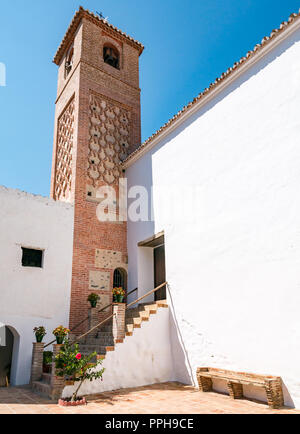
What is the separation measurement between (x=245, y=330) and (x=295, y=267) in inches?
62.2

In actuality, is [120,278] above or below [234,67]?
below

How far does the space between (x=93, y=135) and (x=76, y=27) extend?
4628 millimetres

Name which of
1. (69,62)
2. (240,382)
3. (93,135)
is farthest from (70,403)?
(69,62)

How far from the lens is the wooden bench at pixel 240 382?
541 centimetres

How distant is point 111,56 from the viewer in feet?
42.4

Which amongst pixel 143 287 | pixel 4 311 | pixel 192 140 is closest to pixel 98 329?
Result: pixel 143 287

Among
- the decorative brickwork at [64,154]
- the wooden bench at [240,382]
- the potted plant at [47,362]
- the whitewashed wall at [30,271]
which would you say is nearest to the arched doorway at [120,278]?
the whitewashed wall at [30,271]

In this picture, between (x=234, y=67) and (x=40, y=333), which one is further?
(x=40, y=333)

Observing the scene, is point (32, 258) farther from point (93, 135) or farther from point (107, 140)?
point (107, 140)

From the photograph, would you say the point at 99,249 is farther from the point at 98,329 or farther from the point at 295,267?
the point at 295,267

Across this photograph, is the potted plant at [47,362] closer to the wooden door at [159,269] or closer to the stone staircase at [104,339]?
the stone staircase at [104,339]

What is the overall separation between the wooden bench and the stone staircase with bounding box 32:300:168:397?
5.85ft

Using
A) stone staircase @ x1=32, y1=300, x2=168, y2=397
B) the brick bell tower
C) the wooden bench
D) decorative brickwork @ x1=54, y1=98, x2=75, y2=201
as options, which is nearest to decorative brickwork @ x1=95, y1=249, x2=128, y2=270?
the brick bell tower

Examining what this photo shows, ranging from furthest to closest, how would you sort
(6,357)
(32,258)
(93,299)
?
(93,299) < (32,258) < (6,357)
